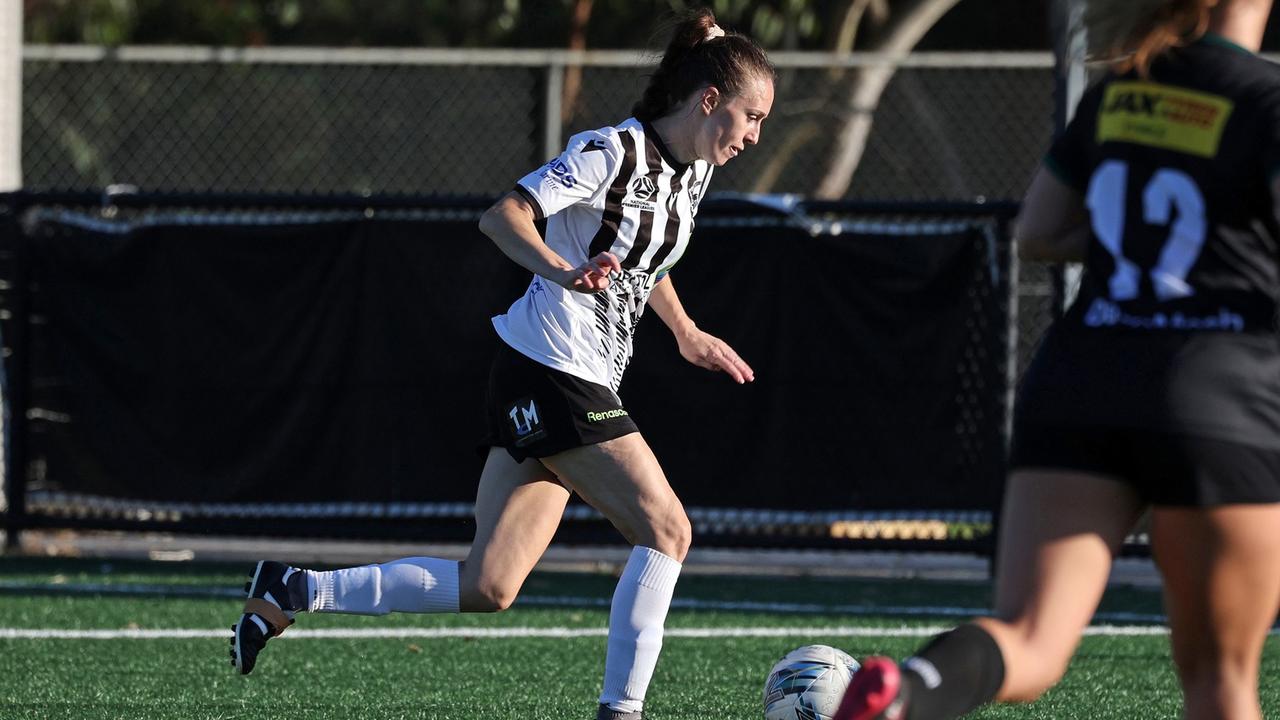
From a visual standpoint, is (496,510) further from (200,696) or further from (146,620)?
(146,620)

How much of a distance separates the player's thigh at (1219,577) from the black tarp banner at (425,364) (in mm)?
5963

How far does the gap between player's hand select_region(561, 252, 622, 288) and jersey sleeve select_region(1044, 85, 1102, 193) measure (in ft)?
4.55

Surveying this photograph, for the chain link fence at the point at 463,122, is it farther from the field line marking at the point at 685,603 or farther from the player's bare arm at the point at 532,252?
the player's bare arm at the point at 532,252

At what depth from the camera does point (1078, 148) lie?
3057 millimetres

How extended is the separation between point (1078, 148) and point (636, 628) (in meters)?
2.05

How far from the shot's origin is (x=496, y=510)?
15.4 ft

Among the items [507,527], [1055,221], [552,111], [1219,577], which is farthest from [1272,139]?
[552,111]

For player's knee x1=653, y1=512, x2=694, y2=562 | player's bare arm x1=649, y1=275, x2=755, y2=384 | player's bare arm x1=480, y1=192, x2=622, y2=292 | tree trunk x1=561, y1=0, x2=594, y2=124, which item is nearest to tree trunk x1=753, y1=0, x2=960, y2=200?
tree trunk x1=561, y1=0, x2=594, y2=124

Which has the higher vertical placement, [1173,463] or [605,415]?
[605,415]

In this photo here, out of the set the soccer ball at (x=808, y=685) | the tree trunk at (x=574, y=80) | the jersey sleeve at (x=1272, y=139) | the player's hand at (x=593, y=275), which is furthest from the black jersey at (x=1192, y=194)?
the tree trunk at (x=574, y=80)

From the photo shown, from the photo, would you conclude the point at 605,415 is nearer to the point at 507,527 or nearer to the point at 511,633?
the point at 507,527

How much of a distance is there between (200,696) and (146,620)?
186 centimetres

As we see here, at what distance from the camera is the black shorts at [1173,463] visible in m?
2.87

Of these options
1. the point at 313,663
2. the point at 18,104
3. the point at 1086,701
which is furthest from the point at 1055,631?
the point at 18,104
